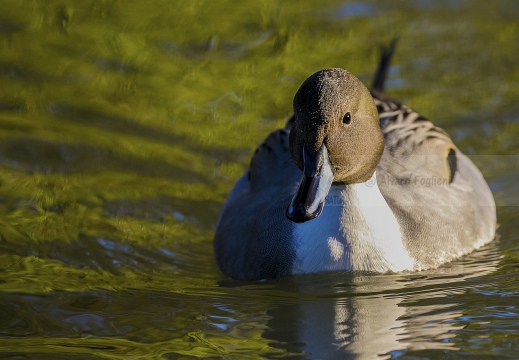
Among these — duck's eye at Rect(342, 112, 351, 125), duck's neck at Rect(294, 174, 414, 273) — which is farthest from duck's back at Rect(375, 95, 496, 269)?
duck's eye at Rect(342, 112, 351, 125)

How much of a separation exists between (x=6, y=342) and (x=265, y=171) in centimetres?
260

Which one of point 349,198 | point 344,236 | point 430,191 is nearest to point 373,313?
point 344,236

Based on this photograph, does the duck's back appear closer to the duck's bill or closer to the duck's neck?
the duck's neck

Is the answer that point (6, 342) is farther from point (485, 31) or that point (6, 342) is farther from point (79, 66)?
point (485, 31)

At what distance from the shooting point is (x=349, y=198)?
251 inches

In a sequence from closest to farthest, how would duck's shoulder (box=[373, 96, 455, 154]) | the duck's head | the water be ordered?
1. the water
2. the duck's head
3. duck's shoulder (box=[373, 96, 455, 154])

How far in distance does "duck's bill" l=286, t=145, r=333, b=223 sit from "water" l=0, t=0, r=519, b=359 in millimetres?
646

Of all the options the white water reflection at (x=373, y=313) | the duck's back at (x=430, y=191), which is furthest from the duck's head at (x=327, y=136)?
the duck's back at (x=430, y=191)

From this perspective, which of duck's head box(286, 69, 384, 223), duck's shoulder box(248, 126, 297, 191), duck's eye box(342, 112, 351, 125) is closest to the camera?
duck's head box(286, 69, 384, 223)

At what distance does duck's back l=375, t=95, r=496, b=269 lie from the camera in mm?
6871

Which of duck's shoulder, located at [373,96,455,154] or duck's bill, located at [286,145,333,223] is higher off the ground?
duck's shoulder, located at [373,96,455,154]

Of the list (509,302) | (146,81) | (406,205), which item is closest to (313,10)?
(146,81)

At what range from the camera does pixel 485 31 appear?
36.5 ft

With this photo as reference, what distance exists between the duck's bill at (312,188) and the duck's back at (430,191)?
100 cm
